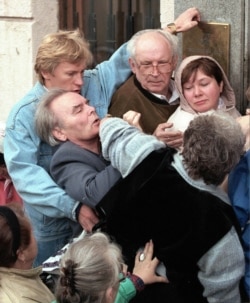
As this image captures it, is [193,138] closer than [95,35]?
Yes

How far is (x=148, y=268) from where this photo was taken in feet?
10.9

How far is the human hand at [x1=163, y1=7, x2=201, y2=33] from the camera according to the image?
4268 mm

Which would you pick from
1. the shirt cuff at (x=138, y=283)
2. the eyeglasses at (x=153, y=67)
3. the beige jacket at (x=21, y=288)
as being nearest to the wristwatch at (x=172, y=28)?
the eyeglasses at (x=153, y=67)

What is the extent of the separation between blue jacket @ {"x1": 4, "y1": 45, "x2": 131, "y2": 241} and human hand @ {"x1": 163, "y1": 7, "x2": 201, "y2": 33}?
15.5 inches

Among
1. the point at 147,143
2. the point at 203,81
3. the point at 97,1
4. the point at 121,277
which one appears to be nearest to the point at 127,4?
the point at 97,1

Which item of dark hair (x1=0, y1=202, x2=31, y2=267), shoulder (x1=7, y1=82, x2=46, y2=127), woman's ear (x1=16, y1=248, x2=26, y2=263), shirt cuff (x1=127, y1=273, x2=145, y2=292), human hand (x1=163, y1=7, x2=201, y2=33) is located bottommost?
shirt cuff (x1=127, y1=273, x2=145, y2=292)

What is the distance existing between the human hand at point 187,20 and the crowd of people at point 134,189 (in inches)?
11.8

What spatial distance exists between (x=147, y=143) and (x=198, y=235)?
16.8 inches

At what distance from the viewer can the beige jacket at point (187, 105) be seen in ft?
12.6

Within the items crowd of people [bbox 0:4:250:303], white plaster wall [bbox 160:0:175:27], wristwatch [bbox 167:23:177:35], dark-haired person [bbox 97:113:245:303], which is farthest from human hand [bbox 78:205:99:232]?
white plaster wall [bbox 160:0:175:27]

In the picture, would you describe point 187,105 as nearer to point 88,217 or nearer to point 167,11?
point 88,217

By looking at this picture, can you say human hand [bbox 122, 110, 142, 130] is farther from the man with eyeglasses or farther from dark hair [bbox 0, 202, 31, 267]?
dark hair [bbox 0, 202, 31, 267]

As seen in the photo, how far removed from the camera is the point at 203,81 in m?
3.86

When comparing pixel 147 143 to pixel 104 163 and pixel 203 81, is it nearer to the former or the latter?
pixel 104 163
